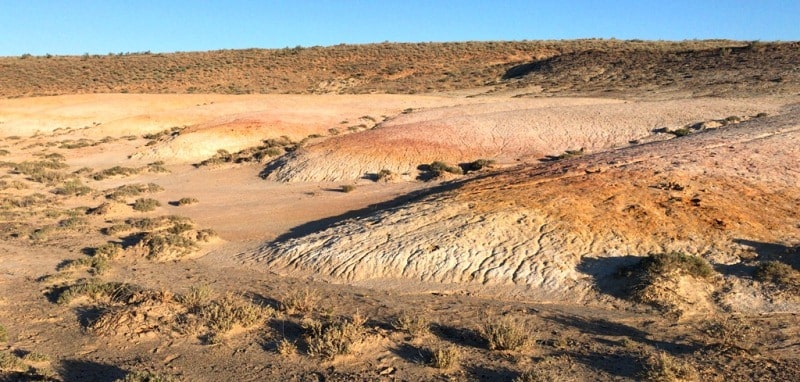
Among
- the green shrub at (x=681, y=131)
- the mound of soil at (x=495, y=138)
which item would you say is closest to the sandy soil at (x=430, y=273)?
the mound of soil at (x=495, y=138)

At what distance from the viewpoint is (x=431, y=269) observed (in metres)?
10.6

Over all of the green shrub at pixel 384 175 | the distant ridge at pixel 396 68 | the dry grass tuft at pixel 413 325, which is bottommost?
the dry grass tuft at pixel 413 325

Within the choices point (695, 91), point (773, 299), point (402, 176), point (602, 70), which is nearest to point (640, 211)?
point (773, 299)

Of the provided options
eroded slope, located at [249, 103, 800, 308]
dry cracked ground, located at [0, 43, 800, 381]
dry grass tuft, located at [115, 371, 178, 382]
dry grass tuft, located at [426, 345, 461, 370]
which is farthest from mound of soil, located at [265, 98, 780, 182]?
dry grass tuft, located at [115, 371, 178, 382]

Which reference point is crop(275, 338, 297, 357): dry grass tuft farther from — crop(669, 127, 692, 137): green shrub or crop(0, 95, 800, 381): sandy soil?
crop(669, 127, 692, 137): green shrub

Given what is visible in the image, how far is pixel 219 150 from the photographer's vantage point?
97.0 ft

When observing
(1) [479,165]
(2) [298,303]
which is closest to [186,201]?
(1) [479,165]

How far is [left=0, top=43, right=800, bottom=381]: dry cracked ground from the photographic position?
289 inches

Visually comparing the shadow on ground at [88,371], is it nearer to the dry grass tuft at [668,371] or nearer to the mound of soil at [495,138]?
the dry grass tuft at [668,371]

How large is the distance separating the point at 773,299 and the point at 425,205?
674 cm

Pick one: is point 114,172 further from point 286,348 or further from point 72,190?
point 286,348

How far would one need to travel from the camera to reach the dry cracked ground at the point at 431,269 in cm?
735

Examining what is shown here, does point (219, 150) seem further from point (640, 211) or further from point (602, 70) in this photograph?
point (602, 70)

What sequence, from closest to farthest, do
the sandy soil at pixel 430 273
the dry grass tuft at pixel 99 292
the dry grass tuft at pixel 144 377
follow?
the dry grass tuft at pixel 144 377 → the sandy soil at pixel 430 273 → the dry grass tuft at pixel 99 292
